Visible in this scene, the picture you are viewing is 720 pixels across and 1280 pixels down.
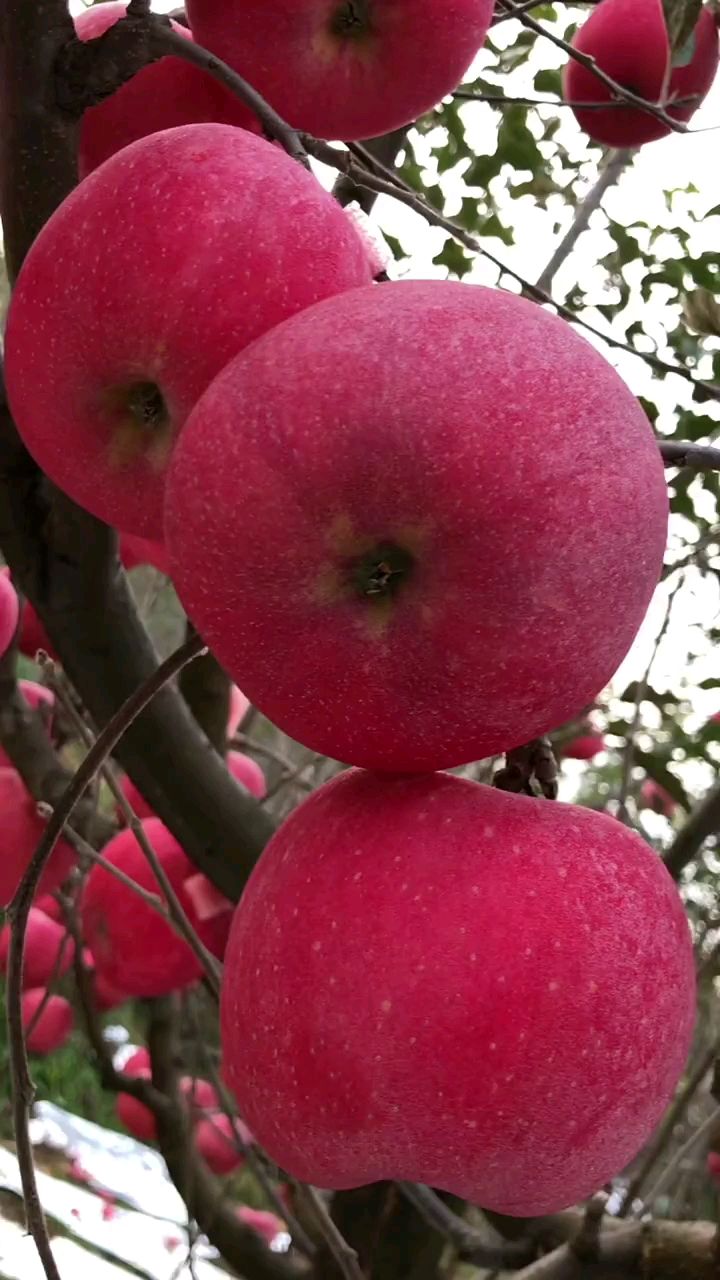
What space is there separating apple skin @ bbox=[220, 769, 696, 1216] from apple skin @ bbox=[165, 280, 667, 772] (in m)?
0.04

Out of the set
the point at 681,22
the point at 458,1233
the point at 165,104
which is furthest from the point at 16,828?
the point at 681,22

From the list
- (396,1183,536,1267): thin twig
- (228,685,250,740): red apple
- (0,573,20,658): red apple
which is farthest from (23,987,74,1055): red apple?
(396,1183,536,1267): thin twig

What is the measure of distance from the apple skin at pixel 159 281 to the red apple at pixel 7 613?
1.50 feet

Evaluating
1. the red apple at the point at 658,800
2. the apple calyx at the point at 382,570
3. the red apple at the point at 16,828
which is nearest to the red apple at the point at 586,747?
the red apple at the point at 658,800

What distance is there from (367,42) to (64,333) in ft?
0.74

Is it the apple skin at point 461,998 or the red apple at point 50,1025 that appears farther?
the red apple at point 50,1025

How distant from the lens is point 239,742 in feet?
3.58

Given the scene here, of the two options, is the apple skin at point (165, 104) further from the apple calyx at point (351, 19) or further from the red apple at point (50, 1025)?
the red apple at point (50, 1025)

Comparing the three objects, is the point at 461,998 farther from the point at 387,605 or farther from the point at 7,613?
the point at 7,613

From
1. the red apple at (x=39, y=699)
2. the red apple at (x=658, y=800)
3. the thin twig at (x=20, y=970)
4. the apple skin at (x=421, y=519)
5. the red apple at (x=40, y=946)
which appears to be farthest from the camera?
the red apple at (x=658, y=800)

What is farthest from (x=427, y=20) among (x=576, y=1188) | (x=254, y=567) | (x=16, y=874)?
(x=16, y=874)

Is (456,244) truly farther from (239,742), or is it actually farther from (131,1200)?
(131,1200)

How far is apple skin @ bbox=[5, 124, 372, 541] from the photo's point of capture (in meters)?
0.35

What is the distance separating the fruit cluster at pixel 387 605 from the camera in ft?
1.00
